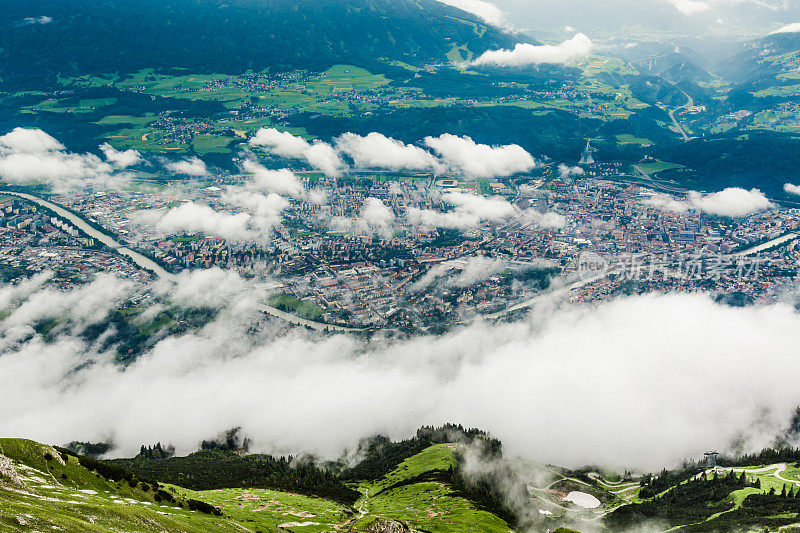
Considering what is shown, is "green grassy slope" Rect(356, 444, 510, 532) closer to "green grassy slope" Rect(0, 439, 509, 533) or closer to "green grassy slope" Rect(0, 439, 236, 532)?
"green grassy slope" Rect(0, 439, 509, 533)

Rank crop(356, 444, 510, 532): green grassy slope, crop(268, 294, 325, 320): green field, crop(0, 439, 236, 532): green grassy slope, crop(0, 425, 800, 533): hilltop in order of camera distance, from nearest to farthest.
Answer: crop(0, 439, 236, 532): green grassy slope < crop(0, 425, 800, 533): hilltop < crop(356, 444, 510, 532): green grassy slope < crop(268, 294, 325, 320): green field

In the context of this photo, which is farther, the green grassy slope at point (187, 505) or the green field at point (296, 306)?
the green field at point (296, 306)

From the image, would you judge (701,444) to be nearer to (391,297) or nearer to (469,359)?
(469,359)

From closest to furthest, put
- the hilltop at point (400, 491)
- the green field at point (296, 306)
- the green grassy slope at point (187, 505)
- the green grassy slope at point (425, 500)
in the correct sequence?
1. the green grassy slope at point (187, 505)
2. the hilltop at point (400, 491)
3. the green grassy slope at point (425, 500)
4. the green field at point (296, 306)

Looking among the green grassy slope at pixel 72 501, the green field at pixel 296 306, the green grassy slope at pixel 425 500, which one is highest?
the green field at pixel 296 306

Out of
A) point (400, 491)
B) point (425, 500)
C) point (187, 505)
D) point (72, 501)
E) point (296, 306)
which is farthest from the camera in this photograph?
point (296, 306)

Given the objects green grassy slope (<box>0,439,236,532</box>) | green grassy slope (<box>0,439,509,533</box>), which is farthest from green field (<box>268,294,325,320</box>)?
green grassy slope (<box>0,439,236,532</box>)

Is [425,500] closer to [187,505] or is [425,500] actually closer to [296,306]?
[187,505]

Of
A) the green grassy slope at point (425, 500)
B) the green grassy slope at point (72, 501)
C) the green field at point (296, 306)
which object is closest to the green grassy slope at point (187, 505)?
the green grassy slope at point (72, 501)

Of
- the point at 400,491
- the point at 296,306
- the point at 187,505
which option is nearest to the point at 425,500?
the point at 400,491

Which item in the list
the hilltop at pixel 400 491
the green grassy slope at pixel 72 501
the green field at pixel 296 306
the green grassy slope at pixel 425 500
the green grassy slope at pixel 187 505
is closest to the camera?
the green grassy slope at pixel 72 501

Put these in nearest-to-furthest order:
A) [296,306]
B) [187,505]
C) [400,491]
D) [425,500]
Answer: [187,505], [425,500], [400,491], [296,306]

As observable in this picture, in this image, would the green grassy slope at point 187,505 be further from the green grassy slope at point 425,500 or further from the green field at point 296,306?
the green field at point 296,306

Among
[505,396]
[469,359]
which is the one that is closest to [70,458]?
[469,359]
